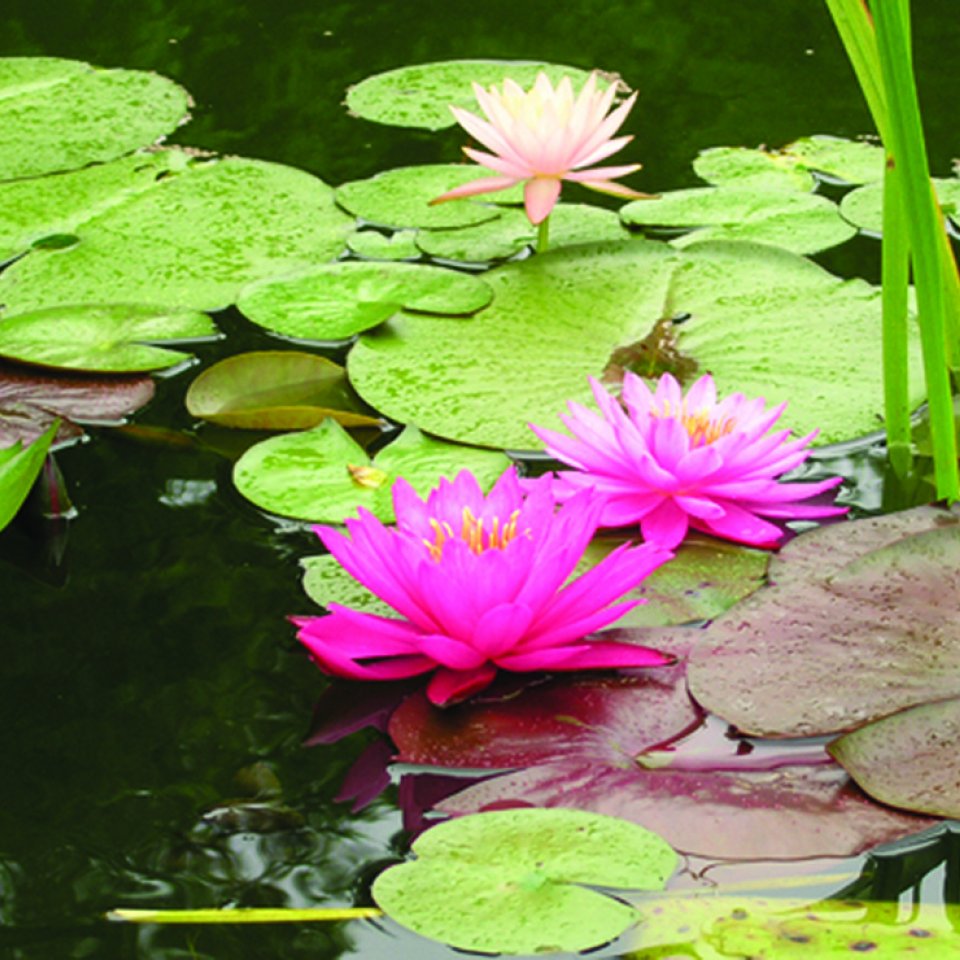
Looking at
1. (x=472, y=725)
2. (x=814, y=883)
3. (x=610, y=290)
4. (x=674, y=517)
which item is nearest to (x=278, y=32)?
(x=610, y=290)

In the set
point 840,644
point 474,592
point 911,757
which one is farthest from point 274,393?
point 911,757

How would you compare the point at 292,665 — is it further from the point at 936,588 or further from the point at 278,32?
the point at 278,32

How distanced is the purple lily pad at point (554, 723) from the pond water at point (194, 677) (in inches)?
2.4

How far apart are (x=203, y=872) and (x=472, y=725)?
277 mm

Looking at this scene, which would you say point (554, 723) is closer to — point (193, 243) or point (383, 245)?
point (383, 245)

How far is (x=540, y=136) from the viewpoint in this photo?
2.15m

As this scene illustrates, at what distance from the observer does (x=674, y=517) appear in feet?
5.36

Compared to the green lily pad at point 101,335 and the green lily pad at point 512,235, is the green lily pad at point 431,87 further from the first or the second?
the green lily pad at point 101,335

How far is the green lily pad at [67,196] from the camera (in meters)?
2.40

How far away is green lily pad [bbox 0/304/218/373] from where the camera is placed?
2027 millimetres

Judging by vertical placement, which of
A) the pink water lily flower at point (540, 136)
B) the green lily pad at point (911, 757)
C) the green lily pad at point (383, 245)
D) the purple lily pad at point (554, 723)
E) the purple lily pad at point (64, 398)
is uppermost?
the pink water lily flower at point (540, 136)

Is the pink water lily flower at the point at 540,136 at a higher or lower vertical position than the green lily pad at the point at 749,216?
higher

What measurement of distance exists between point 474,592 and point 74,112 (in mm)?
1852

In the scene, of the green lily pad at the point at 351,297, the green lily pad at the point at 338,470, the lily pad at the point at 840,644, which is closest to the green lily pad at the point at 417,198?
the green lily pad at the point at 351,297
